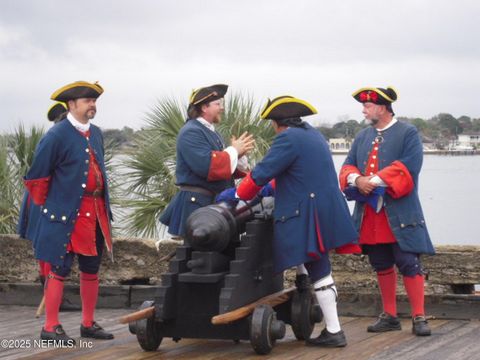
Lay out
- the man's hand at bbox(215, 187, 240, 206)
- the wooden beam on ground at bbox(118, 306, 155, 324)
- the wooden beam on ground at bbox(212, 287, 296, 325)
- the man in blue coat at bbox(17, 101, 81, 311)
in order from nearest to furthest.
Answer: the wooden beam on ground at bbox(212, 287, 296, 325) → the wooden beam on ground at bbox(118, 306, 155, 324) → the man's hand at bbox(215, 187, 240, 206) → the man in blue coat at bbox(17, 101, 81, 311)

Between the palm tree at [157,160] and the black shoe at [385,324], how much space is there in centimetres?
453

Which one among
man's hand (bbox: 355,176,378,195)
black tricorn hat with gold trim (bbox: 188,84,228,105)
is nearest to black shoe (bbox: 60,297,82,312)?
black tricorn hat with gold trim (bbox: 188,84,228,105)

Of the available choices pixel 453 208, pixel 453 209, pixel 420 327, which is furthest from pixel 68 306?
pixel 453 208

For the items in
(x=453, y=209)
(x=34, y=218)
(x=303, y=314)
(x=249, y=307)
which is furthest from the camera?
(x=453, y=209)

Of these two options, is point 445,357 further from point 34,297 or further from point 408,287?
point 34,297

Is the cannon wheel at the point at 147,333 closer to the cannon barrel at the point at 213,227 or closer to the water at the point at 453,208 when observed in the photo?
the cannon barrel at the point at 213,227

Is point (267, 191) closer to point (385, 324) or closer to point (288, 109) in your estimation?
point (288, 109)

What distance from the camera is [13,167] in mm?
11586

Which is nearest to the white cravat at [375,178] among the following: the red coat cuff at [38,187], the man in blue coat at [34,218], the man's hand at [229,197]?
the man's hand at [229,197]

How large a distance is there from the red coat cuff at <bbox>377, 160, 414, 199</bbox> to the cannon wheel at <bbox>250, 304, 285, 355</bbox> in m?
1.25

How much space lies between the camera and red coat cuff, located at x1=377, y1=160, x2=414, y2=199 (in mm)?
6754

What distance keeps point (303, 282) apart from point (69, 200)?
5.21ft

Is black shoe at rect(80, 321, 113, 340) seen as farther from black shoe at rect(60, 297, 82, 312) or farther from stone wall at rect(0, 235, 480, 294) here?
black shoe at rect(60, 297, 82, 312)

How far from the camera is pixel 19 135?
11.5 metres
